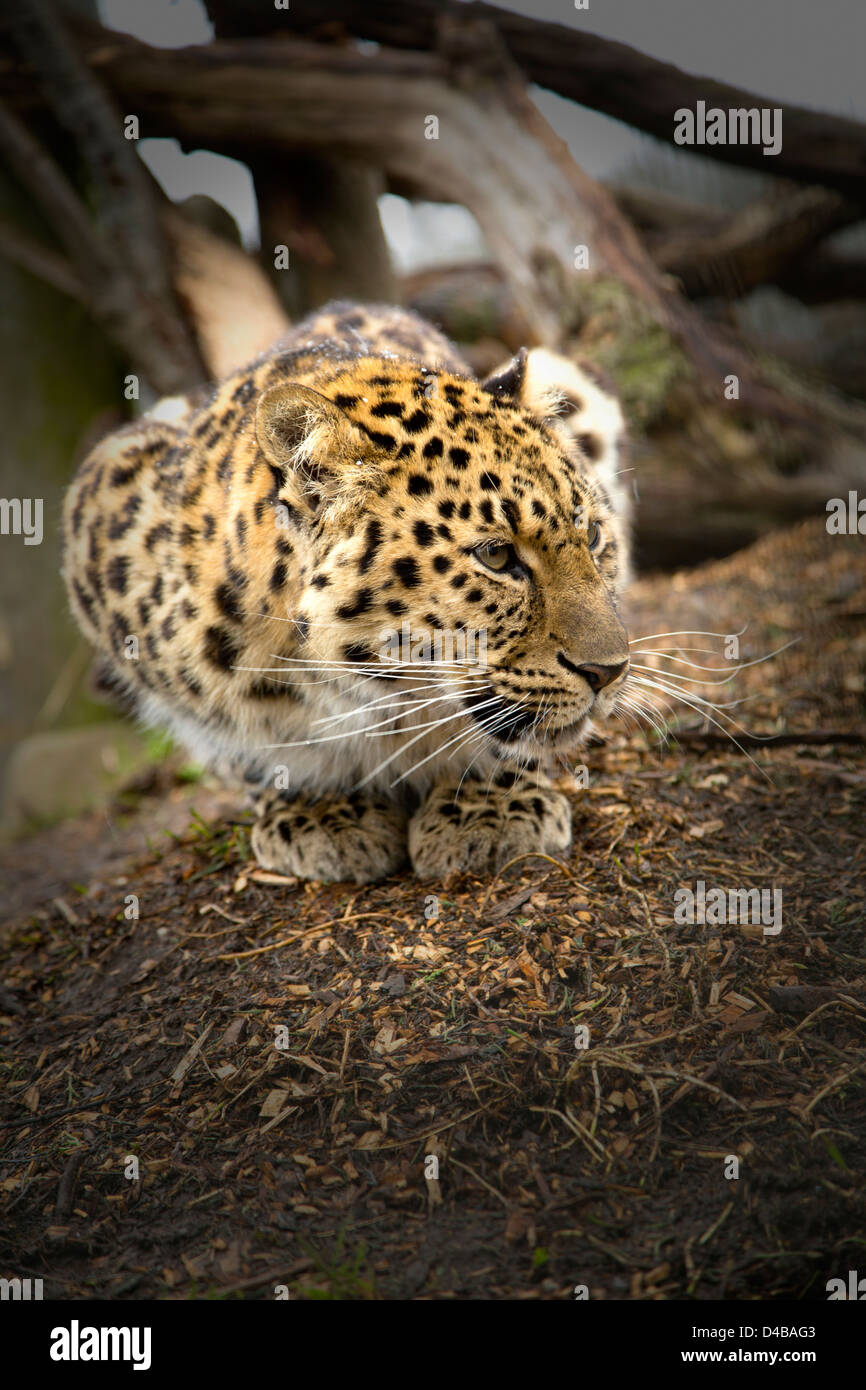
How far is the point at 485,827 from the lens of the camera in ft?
13.6

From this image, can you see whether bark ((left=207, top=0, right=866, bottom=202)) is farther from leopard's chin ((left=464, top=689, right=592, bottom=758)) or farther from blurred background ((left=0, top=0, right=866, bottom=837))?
leopard's chin ((left=464, top=689, right=592, bottom=758))

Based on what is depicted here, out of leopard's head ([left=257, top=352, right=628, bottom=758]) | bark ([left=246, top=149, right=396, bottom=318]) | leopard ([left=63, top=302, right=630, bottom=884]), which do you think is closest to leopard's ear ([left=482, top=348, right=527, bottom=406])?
leopard ([left=63, top=302, right=630, bottom=884])

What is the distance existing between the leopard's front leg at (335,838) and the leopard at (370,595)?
1 cm

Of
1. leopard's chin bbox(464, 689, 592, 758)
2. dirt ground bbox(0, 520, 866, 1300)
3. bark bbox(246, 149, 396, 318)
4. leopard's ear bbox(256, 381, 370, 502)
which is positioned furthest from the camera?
bark bbox(246, 149, 396, 318)

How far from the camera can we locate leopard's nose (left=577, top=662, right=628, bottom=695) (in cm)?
362

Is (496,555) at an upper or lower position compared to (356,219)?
lower

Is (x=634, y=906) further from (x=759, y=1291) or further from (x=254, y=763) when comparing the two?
(x=254, y=763)

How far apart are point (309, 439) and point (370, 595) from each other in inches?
23.0

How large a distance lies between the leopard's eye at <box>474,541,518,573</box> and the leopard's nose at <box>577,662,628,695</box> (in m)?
0.45

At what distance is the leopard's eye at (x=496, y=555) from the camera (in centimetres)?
360

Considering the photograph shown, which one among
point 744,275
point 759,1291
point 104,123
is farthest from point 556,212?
point 759,1291

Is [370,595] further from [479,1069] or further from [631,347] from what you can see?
[631,347]

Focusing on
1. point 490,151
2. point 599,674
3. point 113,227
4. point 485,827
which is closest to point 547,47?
point 490,151

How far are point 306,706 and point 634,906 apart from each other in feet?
5.16
